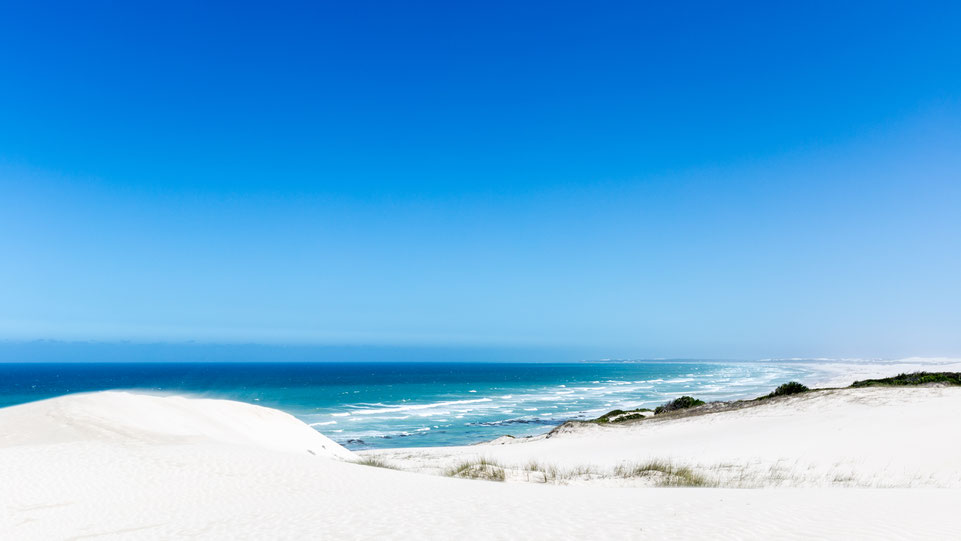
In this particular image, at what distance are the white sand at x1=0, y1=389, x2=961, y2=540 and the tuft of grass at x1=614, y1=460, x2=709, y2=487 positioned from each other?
5.00ft

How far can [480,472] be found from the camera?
13047 mm

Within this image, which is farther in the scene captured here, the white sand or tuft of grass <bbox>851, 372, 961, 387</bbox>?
tuft of grass <bbox>851, 372, 961, 387</bbox>

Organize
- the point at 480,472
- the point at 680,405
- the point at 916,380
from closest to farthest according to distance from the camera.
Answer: the point at 480,472 < the point at 916,380 < the point at 680,405

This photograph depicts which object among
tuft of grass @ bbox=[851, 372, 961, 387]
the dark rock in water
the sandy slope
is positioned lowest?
the dark rock in water

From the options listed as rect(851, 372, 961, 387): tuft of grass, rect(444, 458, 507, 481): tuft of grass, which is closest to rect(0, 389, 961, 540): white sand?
rect(444, 458, 507, 481): tuft of grass

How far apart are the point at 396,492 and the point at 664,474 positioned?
6.51 m

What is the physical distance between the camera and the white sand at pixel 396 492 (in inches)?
275

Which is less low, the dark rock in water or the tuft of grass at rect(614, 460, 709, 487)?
the tuft of grass at rect(614, 460, 709, 487)

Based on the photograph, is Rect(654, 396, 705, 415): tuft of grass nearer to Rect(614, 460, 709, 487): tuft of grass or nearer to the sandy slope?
the sandy slope

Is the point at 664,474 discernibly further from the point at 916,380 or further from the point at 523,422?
the point at 523,422

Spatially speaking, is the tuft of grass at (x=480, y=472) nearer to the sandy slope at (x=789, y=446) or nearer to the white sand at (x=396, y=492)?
the sandy slope at (x=789, y=446)

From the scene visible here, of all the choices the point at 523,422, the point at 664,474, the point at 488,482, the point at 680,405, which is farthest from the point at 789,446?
the point at 523,422

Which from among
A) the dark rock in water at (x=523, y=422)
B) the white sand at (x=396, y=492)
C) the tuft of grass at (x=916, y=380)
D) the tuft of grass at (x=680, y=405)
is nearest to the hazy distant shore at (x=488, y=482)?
the white sand at (x=396, y=492)

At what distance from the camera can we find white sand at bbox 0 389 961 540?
22.9 feet
